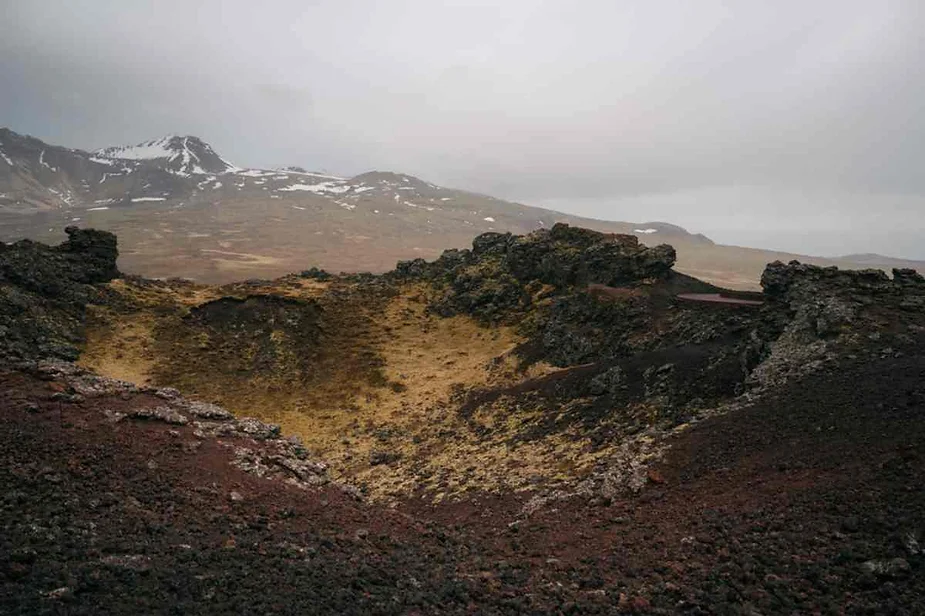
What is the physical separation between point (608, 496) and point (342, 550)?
38.7 feet

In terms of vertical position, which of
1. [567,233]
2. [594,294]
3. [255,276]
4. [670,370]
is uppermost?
[567,233]

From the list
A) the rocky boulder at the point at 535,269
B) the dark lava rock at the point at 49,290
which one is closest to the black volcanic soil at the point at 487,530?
the dark lava rock at the point at 49,290

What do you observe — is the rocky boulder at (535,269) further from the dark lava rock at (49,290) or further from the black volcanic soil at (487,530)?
the dark lava rock at (49,290)

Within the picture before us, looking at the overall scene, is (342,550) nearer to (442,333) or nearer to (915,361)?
(915,361)

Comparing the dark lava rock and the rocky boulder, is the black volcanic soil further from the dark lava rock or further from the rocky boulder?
the rocky boulder

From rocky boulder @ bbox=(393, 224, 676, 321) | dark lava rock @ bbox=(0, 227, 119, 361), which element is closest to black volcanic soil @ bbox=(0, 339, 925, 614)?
dark lava rock @ bbox=(0, 227, 119, 361)

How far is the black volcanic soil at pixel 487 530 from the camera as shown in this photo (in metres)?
12.8

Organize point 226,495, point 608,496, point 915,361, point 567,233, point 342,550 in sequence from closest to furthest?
point 342,550, point 226,495, point 608,496, point 915,361, point 567,233

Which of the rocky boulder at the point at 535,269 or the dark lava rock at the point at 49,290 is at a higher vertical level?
the rocky boulder at the point at 535,269

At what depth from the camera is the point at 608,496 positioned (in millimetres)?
22656

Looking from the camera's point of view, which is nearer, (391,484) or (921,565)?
(921,565)

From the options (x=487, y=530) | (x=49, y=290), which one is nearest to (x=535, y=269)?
(x=487, y=530)

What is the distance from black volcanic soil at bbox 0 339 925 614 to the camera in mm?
12750

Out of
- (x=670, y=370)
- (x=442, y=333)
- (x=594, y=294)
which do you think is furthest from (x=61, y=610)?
(x=442, y=333)
